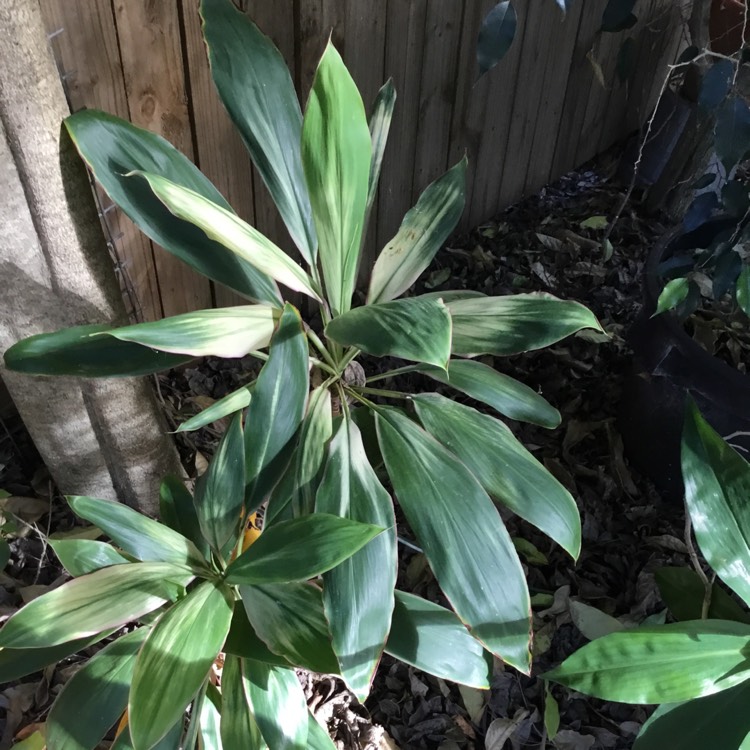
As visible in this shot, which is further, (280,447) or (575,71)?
(575,71)

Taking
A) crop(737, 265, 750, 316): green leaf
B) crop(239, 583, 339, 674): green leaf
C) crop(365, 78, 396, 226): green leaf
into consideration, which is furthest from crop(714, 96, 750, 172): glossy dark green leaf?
crop(239, 583, 339, 674): green leaf

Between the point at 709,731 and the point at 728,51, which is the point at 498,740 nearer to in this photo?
the point at 709,731

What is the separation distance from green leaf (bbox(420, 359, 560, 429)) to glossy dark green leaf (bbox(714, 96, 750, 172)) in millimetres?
600

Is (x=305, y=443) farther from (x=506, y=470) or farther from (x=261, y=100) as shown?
(x=261, y=100)

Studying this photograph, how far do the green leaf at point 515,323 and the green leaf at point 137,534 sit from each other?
466 mm

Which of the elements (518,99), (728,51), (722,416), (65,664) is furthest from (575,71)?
(65,664)

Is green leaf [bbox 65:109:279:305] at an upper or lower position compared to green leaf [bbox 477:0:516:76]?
lower

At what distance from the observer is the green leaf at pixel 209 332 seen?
76cm

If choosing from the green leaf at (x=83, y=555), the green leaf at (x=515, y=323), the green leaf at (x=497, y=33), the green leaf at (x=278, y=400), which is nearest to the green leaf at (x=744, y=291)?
the green leaf at (x=515, y=323)

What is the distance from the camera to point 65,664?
1.31 meters

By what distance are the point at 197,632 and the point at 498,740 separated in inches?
28.6

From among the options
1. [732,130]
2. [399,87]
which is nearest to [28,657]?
[732,130]

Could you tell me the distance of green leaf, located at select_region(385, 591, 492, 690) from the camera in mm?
894

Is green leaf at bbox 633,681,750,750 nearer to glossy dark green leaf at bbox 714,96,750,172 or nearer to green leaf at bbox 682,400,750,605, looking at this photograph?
green leaf at bbox 682,400,750,605
